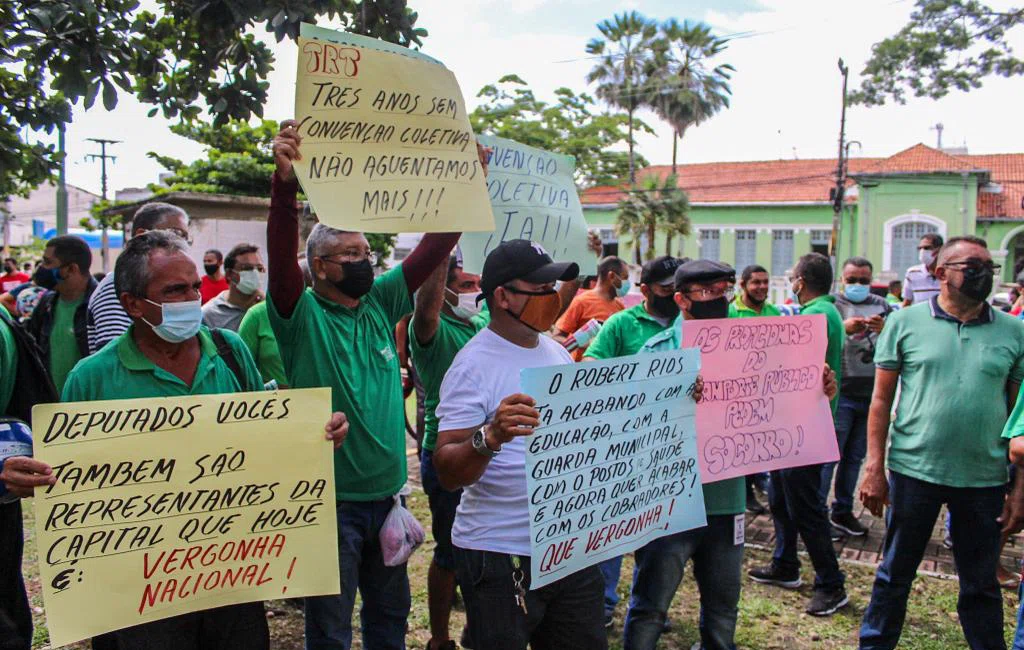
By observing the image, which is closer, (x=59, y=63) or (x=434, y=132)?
(x=434, y=132)

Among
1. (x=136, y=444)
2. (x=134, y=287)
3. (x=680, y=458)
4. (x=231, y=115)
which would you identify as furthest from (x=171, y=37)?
(x=680, y=458)

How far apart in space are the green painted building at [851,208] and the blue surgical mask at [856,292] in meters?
28.0

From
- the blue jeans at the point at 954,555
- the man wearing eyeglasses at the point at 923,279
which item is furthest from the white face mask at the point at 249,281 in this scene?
the man wearing eyeglasses at the point at 923,279

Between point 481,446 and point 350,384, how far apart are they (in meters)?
0.81

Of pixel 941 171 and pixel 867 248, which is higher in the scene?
pixel 941 171

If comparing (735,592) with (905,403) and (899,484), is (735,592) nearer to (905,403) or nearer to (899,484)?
(899,484)

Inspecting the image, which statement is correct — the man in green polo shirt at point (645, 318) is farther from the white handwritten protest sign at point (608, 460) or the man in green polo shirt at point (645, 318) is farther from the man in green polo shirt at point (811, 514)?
the man in green polo shirt at point (811, 514)

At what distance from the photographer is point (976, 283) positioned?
3592 mm

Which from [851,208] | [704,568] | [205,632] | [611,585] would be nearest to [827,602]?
[611,585]

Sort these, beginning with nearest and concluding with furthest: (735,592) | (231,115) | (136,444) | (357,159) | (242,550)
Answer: (136,444)
(242,550)
(357,159)
(735,592)
(231,115)

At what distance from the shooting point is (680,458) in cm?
317

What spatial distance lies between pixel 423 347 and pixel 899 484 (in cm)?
238

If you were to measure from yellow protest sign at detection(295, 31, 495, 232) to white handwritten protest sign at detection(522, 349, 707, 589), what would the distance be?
35.2 inches

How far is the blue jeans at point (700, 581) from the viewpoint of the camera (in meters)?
3.33
